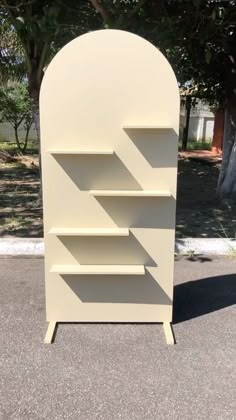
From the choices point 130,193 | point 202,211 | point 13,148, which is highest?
point 130,193

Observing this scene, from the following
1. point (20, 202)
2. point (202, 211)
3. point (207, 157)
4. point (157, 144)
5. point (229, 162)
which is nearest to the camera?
point (157, 144)

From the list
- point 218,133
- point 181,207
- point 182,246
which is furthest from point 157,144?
point 218,133

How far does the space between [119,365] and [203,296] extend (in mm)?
1405

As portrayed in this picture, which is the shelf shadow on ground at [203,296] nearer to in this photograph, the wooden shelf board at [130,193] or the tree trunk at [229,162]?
the wooden shelf board at [130,193]

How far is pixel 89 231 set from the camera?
3521 millimetres

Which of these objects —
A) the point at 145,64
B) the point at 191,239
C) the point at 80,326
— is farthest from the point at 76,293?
the point at 191,239

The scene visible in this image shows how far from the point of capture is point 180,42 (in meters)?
7.38

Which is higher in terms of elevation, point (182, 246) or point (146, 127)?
point (146, 127)

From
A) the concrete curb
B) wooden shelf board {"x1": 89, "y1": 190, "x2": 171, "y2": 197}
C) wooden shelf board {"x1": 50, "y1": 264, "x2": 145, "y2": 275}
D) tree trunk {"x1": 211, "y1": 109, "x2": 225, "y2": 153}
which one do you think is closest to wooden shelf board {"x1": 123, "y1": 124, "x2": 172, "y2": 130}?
wooden shelf board {"x1": 89, "y1": 190, "x2": 171, "y2": 197}

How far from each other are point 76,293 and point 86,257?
0.95 feet

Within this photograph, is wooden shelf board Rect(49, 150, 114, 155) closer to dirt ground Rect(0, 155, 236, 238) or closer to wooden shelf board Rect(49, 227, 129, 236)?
wooden shelf board Rect(49, 227, 129, 236)

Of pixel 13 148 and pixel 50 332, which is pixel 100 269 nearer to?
pixel 50 332

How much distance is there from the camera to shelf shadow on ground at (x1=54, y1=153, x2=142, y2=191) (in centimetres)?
347

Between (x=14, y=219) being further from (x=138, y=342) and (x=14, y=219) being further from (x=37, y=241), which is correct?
(x=138, y=342)
